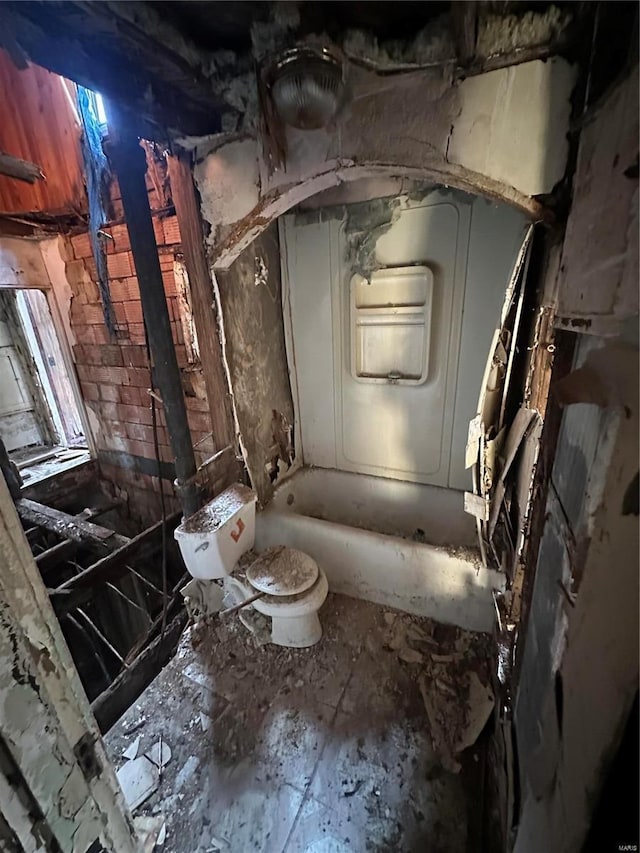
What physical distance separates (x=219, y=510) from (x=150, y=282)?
110 centimetres

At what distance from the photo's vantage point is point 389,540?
1.81m

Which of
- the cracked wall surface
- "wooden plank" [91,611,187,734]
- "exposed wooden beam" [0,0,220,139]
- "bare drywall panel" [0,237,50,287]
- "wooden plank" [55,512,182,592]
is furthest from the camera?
"bare drywall panel" [0,237,50,287]

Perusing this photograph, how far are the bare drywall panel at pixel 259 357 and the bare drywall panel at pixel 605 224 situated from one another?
1.45m

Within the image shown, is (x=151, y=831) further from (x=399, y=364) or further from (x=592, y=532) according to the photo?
(x=399, y=364)

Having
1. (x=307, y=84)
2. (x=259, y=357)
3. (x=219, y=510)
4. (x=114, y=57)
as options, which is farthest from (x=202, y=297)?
(x=219, y=510)

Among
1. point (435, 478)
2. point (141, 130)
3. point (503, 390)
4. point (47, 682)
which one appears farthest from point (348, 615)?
point (141, 130)

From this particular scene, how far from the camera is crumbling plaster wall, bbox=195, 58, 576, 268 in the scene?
1031 mm

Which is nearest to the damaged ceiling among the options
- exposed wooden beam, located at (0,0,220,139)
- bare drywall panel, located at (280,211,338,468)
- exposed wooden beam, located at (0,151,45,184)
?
exposed wooden beam, located at (0,0,220,139)

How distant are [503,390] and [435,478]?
0.91m

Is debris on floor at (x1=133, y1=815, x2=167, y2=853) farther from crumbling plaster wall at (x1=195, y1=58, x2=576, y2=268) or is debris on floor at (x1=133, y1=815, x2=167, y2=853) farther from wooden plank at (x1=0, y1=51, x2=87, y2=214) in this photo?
wooden plank at (x1=0, y1=51, x2=87, y2=214)

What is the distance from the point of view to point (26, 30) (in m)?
0.86

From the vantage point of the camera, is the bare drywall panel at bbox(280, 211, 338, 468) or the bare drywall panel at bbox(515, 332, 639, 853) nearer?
the bare drywall panel at bbox(515, 332, 639, 853)

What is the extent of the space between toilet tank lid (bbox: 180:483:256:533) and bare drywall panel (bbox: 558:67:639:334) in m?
1.54

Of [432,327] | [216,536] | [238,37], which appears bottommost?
[216,536]
